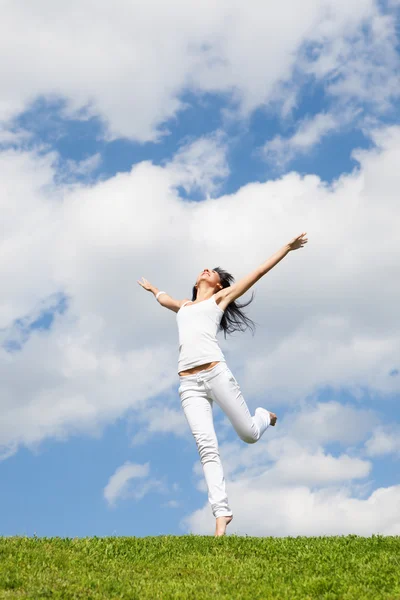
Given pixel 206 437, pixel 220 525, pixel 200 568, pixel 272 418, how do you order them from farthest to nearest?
pixel 272 418 → pixel 206 437 → pixel 220 525 → pixel 200 568

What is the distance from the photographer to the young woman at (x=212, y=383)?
36.4 feet

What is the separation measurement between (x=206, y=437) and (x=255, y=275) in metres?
2.83

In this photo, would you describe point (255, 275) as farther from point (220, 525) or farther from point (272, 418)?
point (220, 525)

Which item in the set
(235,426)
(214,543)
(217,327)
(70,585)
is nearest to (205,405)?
(235,426)

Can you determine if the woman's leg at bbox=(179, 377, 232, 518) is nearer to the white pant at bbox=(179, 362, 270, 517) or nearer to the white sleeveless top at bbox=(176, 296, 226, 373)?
the white pant at bbox=(179, 362, 270, 517)

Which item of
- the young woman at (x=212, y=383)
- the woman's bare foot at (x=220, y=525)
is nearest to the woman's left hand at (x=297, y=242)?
the young woman at (x=212, y=383)

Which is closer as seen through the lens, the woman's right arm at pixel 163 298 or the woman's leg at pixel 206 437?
the woman's leg at pixel 206 437

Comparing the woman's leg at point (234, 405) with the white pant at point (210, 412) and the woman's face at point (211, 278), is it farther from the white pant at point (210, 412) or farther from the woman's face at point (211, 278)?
the woman's face at point (211, 278)

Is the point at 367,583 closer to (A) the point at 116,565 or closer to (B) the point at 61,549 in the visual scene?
(A) the point at 116,565

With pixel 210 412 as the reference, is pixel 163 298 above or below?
above

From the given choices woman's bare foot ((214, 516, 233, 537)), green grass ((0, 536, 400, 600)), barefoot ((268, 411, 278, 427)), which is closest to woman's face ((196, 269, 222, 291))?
barefoot ((268, 411, 278, 427))

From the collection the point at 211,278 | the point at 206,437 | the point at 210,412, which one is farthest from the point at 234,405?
the point at 211,278

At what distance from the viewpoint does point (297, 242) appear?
1203cm

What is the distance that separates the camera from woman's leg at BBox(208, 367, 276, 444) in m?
11.2
